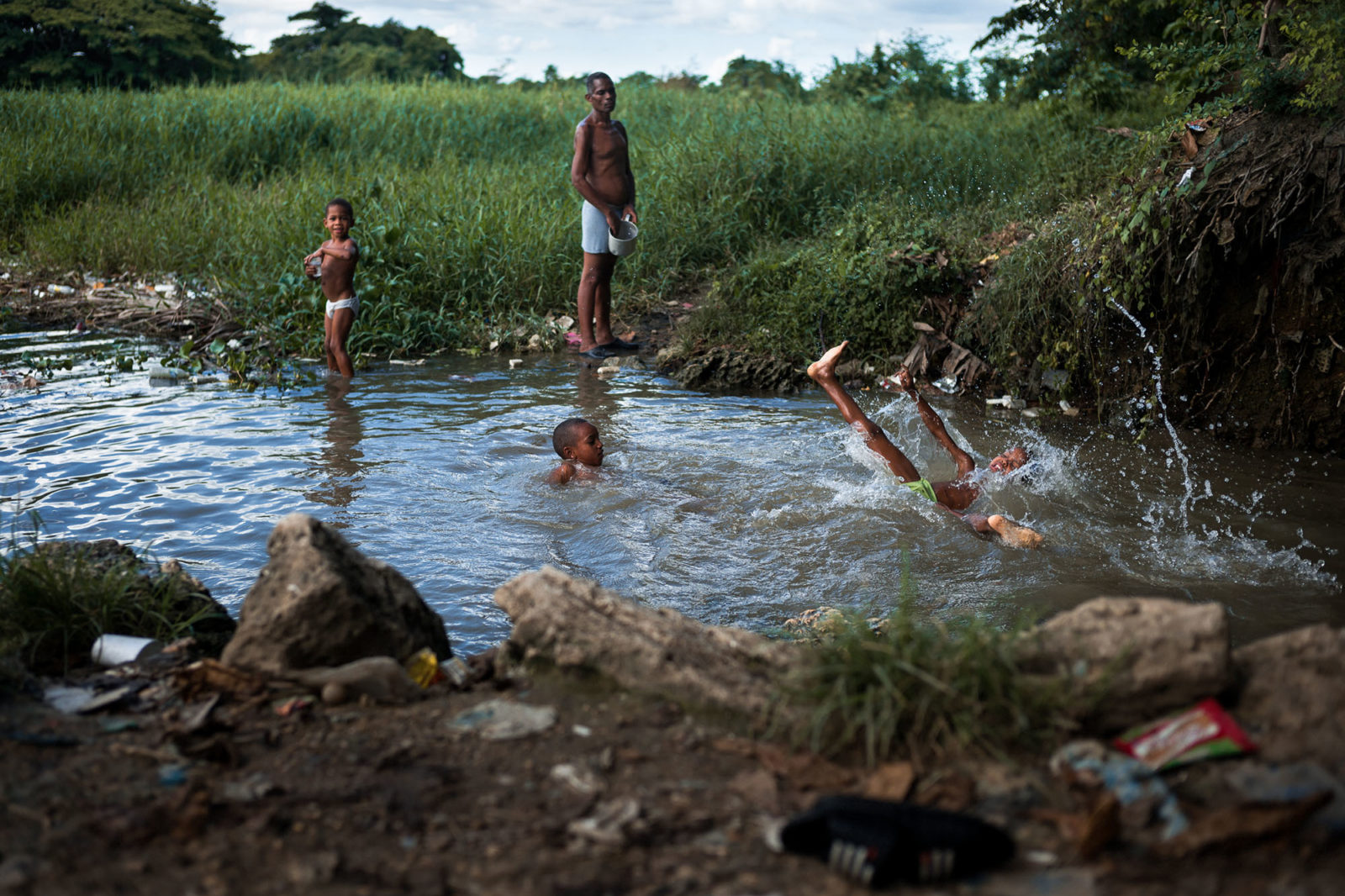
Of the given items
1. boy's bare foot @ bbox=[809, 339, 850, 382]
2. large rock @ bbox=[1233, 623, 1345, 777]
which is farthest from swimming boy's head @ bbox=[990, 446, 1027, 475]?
large rock @ bbox=[1233, 623, 1345, 777]

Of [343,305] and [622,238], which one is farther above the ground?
[622,238]

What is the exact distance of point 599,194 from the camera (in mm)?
9312

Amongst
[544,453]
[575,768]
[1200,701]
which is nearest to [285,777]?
[575,768]

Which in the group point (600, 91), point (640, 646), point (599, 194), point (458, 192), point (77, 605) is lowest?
point (77, 605)

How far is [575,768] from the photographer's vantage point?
8.29ft

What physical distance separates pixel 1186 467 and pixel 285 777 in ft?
17.8

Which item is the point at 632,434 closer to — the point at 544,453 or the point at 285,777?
the point at 544,453

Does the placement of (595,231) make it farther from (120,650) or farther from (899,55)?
(899,55)

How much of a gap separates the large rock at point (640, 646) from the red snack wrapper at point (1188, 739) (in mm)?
852

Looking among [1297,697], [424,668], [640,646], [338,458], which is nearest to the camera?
[1297,697]

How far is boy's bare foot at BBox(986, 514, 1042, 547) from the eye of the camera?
519cm

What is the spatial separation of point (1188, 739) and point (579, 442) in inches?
167

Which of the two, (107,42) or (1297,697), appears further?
(107,42)

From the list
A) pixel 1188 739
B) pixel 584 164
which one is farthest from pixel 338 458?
pixel 1188 739
